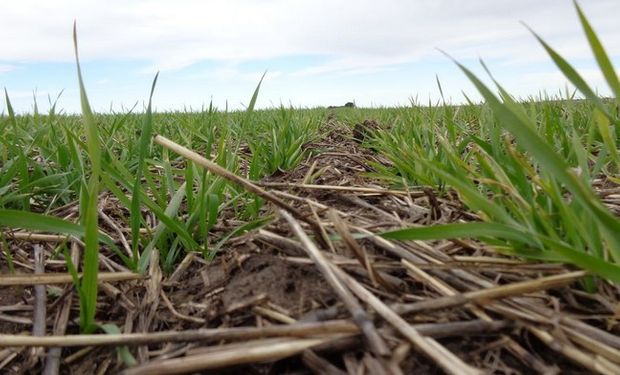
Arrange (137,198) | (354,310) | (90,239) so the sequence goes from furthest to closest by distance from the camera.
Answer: (137,198), (90,239), (354,310)

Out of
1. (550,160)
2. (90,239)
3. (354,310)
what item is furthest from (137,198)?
(550,160)

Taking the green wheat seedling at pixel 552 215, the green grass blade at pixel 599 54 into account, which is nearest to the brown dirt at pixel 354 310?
the green wheat seedling at pixel 552 215

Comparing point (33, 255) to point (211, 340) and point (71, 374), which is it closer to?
point (71, 374)

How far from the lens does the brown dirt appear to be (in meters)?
0.75

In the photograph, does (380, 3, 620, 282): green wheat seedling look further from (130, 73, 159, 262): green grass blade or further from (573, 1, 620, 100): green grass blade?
(130, 73, 159, 262): green grass blade

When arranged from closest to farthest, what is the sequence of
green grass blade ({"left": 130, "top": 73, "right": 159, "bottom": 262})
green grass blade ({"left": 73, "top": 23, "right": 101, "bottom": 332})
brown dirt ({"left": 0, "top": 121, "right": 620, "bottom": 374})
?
brown dirt ({"left": 0, "top": 121, "right": 620, "bottom": 374}) < green grass blade ({"left": 73, "top": 23, "right": 101, "bottom": 332}) < green grass blade ({"left": 130, "top": 73, "right": 159, "bottom": 262})

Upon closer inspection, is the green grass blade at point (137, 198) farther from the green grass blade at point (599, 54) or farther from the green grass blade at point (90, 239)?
the green grass blade at point (599, 54)

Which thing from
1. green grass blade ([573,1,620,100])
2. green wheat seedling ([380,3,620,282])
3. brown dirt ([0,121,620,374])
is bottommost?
Answer: brown dirt ([0,121,620,374])

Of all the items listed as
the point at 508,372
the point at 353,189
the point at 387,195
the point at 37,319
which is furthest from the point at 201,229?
the point at 508,372

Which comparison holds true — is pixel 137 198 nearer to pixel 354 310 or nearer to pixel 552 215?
pixel 354 310

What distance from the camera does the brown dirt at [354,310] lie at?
2.47 feet

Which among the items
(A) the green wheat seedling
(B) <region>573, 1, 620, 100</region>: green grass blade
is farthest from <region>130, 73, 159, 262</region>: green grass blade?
(B) <region>573, 1, 620, 100</region>: green grass blade

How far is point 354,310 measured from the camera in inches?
30.3

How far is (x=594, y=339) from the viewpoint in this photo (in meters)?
0.77
